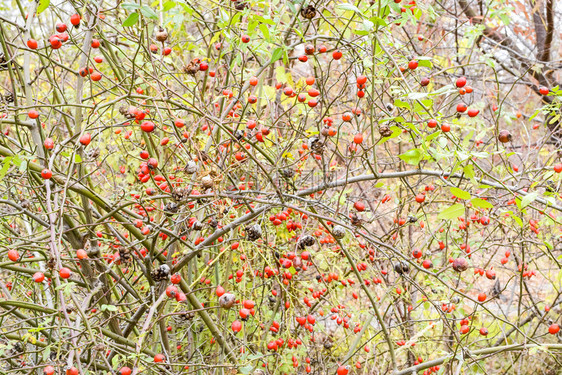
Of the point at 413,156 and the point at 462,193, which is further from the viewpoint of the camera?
the point at 413,156

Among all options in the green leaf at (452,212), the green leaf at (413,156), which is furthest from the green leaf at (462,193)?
the green leaf at (413,156)

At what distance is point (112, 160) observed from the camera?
154 inches

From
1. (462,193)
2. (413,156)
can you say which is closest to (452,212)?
(462,193)

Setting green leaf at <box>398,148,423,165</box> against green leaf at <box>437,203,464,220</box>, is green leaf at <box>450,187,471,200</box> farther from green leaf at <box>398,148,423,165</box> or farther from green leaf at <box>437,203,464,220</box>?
green leaf at <box>398,148,423,165</box>

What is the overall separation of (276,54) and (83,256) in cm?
117

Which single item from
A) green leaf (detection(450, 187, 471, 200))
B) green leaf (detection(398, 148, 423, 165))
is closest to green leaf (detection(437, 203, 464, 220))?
green leaf (detection(450, 187, 471, 200))

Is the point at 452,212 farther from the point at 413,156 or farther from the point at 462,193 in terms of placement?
the point at 413,156

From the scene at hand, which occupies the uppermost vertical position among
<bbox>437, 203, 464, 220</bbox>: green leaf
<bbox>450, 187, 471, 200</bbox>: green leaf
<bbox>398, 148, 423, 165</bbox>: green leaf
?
<bbox>398, 148, 423, 165</bbox>: green leaf

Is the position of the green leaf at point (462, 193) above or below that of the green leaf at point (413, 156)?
below

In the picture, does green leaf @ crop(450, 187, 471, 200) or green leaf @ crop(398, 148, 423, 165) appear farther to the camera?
green leaf @ crop(398, 148, 423, 165)

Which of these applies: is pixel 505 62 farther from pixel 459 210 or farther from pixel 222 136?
pixel 459 210

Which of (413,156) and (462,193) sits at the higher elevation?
(413,156)

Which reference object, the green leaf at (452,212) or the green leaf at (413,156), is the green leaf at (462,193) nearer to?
the green leaf at (452,212)

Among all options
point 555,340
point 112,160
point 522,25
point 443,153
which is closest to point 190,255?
point 443,153
